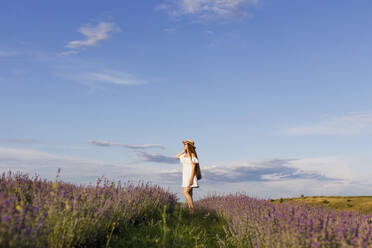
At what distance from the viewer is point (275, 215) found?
4.97 m

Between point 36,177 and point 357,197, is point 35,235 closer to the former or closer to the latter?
point 36,177

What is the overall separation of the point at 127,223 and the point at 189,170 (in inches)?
125

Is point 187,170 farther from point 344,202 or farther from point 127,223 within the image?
point 344,202

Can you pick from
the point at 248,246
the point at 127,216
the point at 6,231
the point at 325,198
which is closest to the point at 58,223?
the point at 6,231

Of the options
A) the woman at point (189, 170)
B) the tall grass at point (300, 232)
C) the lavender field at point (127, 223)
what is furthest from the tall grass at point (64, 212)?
the tall grass at point (300, 232)

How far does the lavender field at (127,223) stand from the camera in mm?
3465

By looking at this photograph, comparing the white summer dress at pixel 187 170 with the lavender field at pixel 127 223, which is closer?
the lavender field at pixel 127 223

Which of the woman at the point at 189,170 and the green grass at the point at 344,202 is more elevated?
the woman at the point at 189,170

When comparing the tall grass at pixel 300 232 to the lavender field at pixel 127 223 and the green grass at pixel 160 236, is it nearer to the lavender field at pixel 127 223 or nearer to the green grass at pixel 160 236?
the lavender field at pixel 127 223

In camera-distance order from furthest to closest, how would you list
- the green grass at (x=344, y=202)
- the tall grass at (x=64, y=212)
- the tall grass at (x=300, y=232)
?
the green grass at (x=344, y=202) < the tall grass at (x=300, y=232) < the tall grass at (x=64, y=212)

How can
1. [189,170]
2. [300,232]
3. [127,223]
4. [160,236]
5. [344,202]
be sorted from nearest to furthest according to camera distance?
[300,232], [160,236], [127,223], [189,170], [344,202]

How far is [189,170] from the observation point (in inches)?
341

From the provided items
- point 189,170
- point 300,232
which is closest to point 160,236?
point 300,232

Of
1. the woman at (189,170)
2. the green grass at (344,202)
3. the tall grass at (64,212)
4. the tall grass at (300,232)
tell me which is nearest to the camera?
the tall grass at (64,212)
